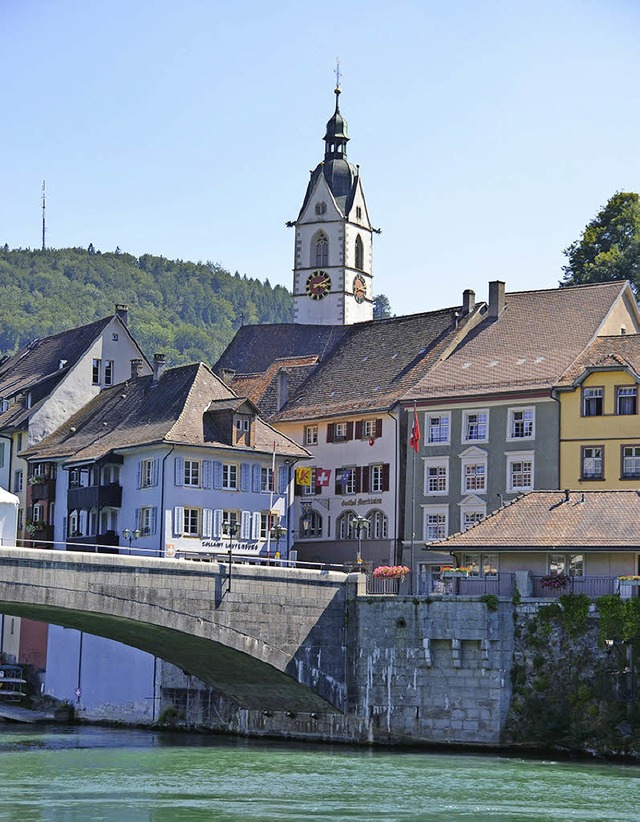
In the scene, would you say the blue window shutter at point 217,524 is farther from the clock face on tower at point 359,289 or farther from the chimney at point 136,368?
the clock face on tower at point 359,289

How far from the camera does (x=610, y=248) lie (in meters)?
106

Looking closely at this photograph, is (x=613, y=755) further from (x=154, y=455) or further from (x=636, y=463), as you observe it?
(x=154, y=455)

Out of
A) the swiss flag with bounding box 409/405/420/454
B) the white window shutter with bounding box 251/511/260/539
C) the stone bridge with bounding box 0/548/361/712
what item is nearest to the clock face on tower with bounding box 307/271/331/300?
the swiss flag with bounding box 409/405/420/454

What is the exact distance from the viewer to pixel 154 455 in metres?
81.3

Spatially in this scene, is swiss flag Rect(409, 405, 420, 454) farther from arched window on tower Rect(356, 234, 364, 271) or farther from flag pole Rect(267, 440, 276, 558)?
arched window on tower Rect(356, 234, 364, 271)

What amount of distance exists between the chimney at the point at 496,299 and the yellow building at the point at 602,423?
32.5ft

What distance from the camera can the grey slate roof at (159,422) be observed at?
8231 cm

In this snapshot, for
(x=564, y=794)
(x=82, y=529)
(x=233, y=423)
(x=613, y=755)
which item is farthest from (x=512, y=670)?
(x=82, y=529)

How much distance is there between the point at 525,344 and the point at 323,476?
39.2 ft

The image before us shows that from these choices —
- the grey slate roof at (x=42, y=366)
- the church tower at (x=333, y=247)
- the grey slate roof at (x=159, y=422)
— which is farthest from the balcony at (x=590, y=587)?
the church tower at (x=333, y=247)

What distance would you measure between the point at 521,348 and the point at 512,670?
78.6 feet

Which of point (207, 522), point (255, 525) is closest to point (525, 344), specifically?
point (255, 525)

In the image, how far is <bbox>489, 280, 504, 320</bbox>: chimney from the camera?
89125mm

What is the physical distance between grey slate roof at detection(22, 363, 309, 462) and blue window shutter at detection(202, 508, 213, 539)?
9.79ft
